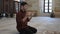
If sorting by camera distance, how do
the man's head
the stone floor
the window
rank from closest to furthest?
1. the man's head
2. the stone floor
3. the window

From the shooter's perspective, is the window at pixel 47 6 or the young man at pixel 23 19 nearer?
the young man at pixel 23 19

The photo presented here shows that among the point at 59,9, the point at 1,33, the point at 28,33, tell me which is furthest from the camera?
the point at 59,9

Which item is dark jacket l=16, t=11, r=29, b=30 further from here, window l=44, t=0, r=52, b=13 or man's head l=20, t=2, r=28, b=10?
window l=44, t=0, r=52, b=13

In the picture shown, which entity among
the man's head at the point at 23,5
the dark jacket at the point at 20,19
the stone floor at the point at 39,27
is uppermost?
the man's head at the point at 23,5

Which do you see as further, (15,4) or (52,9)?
(52,9)

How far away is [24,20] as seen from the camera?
3902 mm

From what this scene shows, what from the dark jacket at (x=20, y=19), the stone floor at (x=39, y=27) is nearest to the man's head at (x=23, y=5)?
the dark jacket at (x=20, y=19)

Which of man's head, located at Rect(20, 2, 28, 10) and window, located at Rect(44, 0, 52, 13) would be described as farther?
window, located at Rect(44, 0, 52, 13)

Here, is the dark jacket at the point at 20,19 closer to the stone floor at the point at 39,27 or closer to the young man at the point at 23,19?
the young man at the point at 23,19

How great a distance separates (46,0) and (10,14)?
9.96 ft

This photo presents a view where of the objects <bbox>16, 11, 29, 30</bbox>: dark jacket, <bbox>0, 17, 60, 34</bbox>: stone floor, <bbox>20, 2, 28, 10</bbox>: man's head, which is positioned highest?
<bbox>20, 2, 28, 10</bbox>: man's head

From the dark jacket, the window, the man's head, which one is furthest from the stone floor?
the window

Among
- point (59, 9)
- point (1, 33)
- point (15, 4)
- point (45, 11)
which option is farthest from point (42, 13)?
point (1, 33)

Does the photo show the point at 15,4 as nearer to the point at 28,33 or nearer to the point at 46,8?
the point at 46,8
